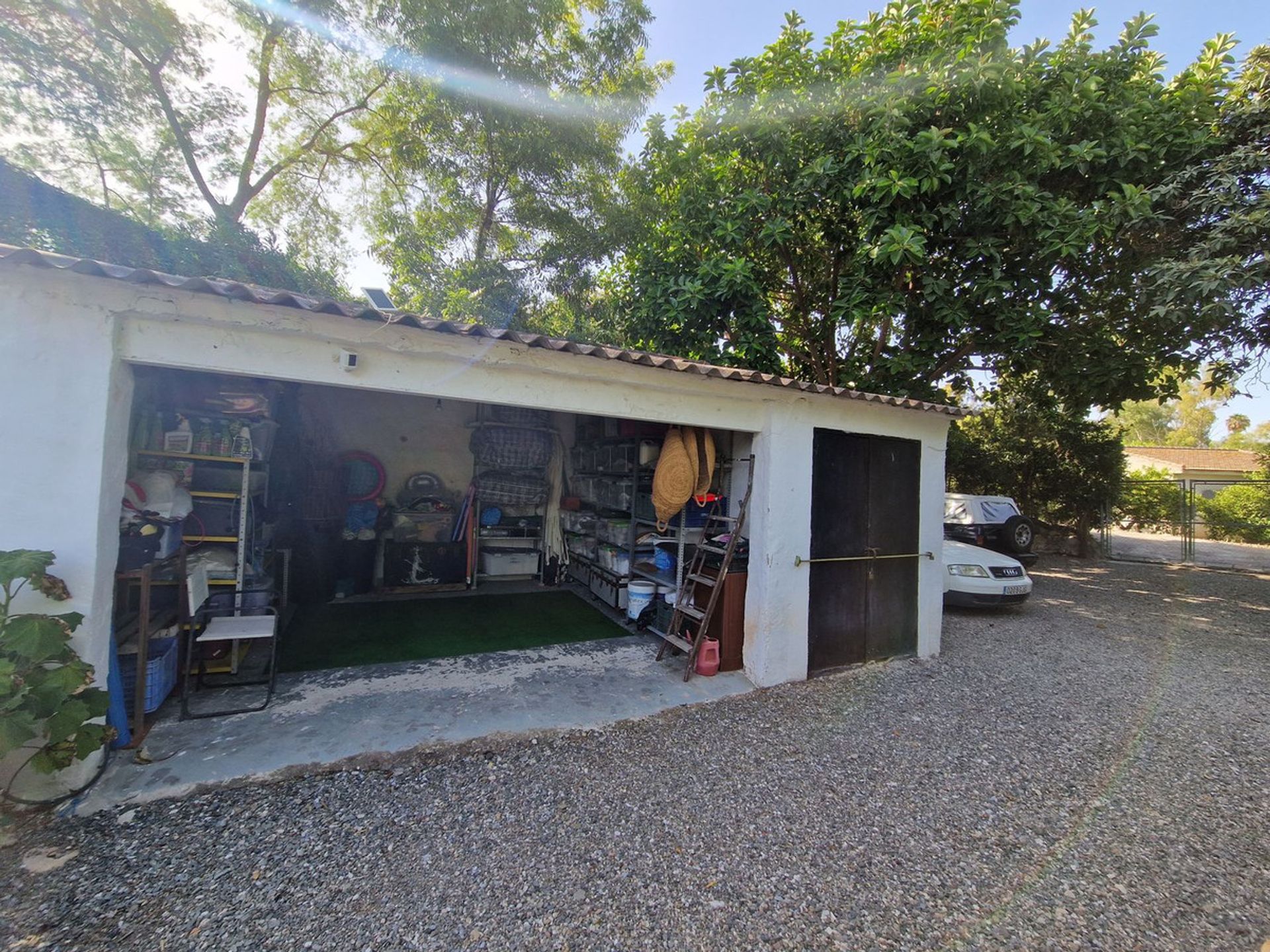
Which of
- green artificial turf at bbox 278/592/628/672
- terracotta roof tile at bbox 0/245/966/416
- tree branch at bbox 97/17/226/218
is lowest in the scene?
green artificial turf at bbox 278/592/628/672

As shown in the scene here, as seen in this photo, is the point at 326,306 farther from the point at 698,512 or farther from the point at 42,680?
the point at 698,512

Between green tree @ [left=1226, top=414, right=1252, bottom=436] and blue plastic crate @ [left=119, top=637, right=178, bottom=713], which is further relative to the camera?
green tree @ [left=1226, top=414, right=1252, bottom=436]

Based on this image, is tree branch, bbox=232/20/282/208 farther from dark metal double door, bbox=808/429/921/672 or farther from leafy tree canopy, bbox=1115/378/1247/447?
leafy tree canopy, bbox=1115/378/1247/447

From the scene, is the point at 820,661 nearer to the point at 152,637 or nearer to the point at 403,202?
the point at 152,637

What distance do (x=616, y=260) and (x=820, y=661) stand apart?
25.8 ft

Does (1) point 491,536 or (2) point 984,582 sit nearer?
(2) point 984,582

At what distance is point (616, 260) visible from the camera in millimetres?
9727

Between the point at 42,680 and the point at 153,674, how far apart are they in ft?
3.91

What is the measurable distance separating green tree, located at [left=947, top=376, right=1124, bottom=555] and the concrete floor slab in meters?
12.1

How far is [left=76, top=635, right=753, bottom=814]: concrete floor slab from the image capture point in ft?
9.83

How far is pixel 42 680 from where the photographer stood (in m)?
2.38

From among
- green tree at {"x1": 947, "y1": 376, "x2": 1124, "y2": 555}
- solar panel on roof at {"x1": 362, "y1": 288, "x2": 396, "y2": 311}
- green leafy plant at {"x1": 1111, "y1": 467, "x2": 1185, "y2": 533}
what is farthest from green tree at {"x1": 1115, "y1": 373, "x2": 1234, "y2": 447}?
solar panel on roof at {"x1": 362, "y1": 288, "x2": 396, "y2": 311}

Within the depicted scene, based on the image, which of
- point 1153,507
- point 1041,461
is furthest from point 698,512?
point 1153,507

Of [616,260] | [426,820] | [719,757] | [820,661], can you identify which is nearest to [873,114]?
[616,260]
